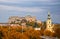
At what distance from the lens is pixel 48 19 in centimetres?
7538

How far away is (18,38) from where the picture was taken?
38031 mm

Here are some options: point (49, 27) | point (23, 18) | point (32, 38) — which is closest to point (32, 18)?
point (23, 18)

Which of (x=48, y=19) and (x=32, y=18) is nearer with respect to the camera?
(x=48, y=19)

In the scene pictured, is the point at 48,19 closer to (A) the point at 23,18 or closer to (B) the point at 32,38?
(B) the point at 32,38

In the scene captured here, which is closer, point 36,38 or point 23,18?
point 36,38

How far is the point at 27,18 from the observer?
137750mm

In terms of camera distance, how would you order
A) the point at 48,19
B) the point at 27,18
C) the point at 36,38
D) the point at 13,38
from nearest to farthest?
the point at 13,38 < the point at 36,38 < the point at 48,19 < the point at 27,18

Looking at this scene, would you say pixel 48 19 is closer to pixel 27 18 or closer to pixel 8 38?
pixel 8 38

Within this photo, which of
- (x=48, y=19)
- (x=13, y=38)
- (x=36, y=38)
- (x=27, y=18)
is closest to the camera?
(x=13, y=38)

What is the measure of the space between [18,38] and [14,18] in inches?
4236

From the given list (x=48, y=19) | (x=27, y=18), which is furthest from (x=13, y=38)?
(x=27, y=18)

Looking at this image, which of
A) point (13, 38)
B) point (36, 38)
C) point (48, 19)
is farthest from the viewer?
point (48, 19)

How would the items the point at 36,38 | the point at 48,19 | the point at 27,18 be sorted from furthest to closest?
the point at 27,18 → the point at 48,19 → the point at 36,38

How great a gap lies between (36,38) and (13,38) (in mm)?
5860
